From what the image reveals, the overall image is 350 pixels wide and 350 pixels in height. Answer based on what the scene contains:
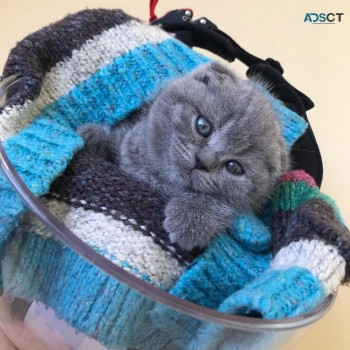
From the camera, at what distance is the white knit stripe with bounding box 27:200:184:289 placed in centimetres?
44

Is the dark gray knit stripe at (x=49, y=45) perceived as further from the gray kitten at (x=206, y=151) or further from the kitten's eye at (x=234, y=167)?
the kitten's eye at (x=234, y=167)

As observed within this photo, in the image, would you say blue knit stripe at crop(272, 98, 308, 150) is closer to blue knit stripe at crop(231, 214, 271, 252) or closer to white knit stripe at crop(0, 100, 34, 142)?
blue knit stripe at crop(231, 214, 271, 252)

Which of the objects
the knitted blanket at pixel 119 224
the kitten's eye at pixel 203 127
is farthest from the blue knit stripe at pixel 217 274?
the kitten's eye at pixel 203 127

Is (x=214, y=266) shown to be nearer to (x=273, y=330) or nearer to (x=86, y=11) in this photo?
(x=273, y=330)

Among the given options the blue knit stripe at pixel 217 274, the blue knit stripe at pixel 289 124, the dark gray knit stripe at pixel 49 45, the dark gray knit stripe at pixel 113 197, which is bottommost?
the blue knit stripe at pixel 217 274

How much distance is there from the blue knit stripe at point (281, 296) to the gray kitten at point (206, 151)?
107 millimetres

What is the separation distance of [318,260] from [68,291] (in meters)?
0.22

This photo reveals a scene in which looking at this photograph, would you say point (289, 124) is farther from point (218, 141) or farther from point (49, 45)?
point (49, 45)

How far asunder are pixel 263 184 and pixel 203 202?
0.08 meters

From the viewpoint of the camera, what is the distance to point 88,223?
0.46 meters

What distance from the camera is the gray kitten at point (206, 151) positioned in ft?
1.67

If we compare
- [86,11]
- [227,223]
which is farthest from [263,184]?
[86,11]

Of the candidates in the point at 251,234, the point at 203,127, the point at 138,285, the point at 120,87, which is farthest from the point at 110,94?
the point at 138,285

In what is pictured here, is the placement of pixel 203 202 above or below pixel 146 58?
below
